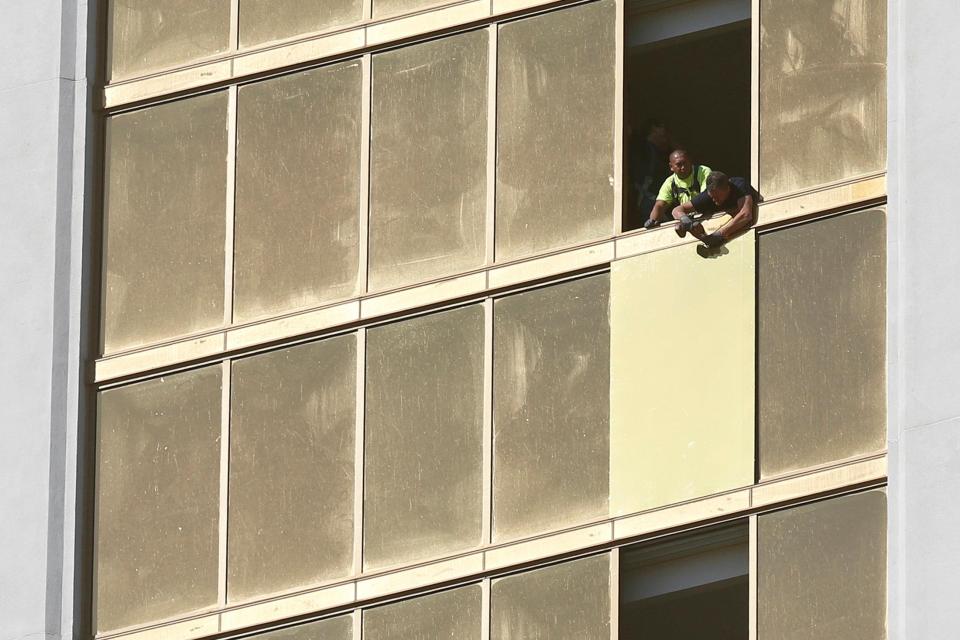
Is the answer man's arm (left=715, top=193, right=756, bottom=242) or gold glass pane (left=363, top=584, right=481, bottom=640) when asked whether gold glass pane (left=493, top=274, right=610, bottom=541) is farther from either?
man's arm (left=715, top=193, right=756, bottom=242)

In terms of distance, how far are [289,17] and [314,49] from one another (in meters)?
0.53

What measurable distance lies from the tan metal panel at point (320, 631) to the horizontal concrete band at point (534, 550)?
A: 11 cm

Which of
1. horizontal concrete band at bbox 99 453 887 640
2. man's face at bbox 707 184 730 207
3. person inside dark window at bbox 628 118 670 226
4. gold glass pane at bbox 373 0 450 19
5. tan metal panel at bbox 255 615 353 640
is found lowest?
tan metal panel at bbox 255 615 353 640

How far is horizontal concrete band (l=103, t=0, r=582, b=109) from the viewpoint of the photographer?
2928 centimetres

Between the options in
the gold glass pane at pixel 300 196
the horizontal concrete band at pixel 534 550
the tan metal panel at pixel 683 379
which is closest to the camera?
the horizontal concrete band at pixel 534 550

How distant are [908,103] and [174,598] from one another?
8200 millimetres

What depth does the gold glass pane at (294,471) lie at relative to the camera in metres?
28.4

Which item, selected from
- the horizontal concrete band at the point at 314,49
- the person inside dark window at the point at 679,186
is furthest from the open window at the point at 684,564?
the horizontal concrete band at the point at 314,49

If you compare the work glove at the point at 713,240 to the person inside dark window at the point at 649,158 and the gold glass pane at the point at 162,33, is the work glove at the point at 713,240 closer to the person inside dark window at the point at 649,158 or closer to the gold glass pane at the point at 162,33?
the person inside dark window at the point at 649,158

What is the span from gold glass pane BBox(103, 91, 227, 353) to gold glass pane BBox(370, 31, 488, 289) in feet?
5.27

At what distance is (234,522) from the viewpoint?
28.6 m

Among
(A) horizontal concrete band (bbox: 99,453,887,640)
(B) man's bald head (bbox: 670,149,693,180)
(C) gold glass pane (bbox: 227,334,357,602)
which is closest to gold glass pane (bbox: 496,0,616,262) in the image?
(B) man's bald head (bbox: 670,149,693,180)

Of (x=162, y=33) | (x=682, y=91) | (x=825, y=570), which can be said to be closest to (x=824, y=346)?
(x=825, y=570)

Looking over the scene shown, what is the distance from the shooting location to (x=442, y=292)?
28.7m
